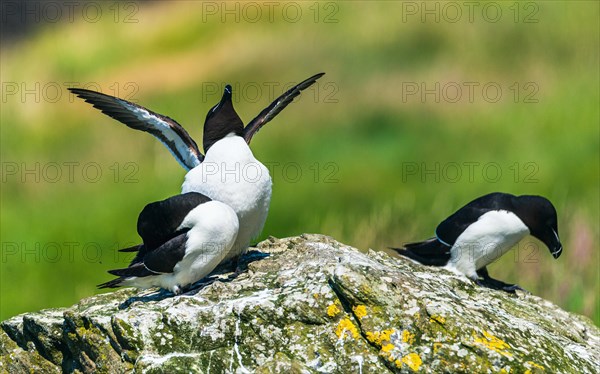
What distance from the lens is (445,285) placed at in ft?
33.1

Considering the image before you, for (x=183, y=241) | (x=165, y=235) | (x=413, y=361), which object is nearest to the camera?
(x=413, y=361)

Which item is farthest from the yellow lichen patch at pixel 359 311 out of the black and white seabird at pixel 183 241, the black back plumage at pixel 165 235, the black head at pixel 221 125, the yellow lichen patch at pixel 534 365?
the black head at pixel 221 125

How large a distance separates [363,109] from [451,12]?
457 centimetres

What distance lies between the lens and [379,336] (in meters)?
8.30

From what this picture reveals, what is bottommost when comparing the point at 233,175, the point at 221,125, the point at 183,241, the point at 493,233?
the point at 493,233

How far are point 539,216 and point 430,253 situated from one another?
1177 millimetres

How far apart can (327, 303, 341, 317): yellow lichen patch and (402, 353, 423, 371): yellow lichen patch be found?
678mm

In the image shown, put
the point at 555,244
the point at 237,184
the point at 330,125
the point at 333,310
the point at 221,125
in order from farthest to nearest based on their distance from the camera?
the point at 330,125, the point at 555,244, the point at 221,125, the point at 237,184, the point at 333,310

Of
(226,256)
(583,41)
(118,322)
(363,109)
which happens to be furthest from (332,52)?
(118,322)

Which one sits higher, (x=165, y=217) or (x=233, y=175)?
(x=233, y=175)

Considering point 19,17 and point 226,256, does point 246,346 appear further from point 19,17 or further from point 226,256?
point 19,17

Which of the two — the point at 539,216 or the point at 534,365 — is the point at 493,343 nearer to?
the point at 534,365

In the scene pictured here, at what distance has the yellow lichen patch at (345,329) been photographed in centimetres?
838

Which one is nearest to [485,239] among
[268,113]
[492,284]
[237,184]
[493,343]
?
[492,284]
